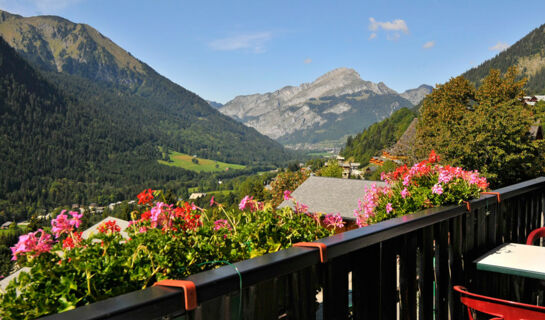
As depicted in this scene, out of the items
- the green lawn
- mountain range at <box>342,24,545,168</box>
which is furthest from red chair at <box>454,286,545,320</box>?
the green lawn

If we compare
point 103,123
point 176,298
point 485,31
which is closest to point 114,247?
point 176,298

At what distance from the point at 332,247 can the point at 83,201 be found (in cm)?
11093

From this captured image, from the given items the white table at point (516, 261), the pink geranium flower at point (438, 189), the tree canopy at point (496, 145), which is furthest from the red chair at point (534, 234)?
the tree canopy at point (496, 145)

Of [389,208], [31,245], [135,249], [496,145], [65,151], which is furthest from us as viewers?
[65,151]

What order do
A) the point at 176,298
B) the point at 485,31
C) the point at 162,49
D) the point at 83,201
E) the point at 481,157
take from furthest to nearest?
the point at 162,49, the point at 83,201, the point at 485,31, the point at 481,157, the point at 176,298

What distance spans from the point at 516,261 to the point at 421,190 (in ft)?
2.80

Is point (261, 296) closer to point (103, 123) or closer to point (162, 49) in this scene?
point (162, 49)

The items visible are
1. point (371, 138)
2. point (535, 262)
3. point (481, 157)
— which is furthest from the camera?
point (371, 138)

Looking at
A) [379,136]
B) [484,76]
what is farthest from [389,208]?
[484,76]

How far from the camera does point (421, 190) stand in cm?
294

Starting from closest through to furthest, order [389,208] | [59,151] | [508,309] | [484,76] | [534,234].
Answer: [508,309]
[534,234]
[389,208]
[484,76]
[59,151]

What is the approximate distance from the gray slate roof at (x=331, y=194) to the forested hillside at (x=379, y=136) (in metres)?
45.7

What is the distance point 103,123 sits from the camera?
162m

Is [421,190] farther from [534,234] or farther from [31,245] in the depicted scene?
[31,245]
